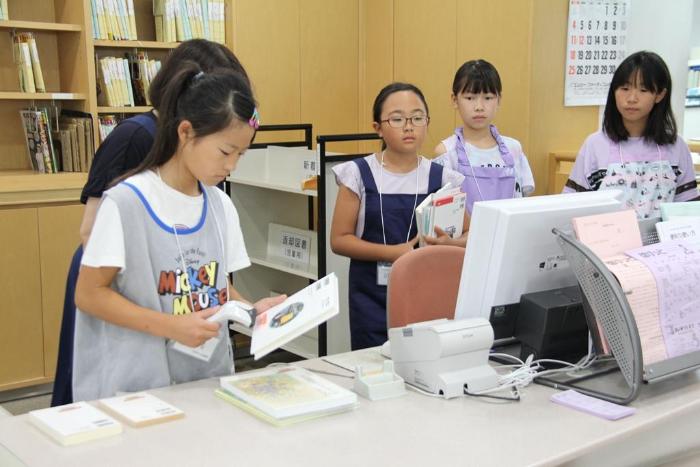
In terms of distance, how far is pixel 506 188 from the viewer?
3121mm

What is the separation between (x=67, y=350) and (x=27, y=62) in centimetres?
238

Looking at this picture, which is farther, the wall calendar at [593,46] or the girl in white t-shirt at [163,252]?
the wall calendar at [593,46]

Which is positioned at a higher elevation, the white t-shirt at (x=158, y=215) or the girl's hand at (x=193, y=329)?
the white t-shirt at (x=158, y=215)

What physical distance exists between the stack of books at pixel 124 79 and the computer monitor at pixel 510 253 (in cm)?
286

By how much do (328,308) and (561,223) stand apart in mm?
608

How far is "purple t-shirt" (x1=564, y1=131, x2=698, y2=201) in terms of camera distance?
3014 millimetres

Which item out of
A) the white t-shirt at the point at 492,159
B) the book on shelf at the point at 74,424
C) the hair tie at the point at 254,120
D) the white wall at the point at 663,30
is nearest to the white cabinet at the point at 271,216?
the white t-shirt at the point at 492,159

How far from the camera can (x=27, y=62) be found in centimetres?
402

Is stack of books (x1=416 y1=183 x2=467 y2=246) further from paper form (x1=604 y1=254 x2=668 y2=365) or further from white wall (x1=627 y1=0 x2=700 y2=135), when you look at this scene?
white wall (x1=627 y1=0 x2=700 y2=135)

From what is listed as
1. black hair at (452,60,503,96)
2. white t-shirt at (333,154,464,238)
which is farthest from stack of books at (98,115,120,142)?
black hair at (452,60,503,96)

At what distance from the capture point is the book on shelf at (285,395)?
1.54 metres

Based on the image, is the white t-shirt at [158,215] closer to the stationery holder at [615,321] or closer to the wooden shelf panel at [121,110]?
the stationery holder at [615,321]

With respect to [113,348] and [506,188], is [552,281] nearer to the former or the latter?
[113,348]

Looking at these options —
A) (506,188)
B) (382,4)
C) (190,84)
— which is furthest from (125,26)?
(190,84)
